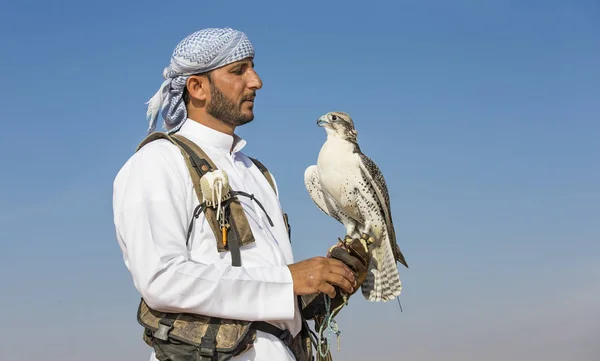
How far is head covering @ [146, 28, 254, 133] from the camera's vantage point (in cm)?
358

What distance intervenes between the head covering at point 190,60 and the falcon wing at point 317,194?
1.44 meters

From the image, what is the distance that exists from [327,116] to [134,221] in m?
2.12

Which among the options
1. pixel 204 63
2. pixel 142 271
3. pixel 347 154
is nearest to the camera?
pixel 142 271

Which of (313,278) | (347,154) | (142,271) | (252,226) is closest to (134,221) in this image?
(142,271)

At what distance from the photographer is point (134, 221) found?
3.05 m

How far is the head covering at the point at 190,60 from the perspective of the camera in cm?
358

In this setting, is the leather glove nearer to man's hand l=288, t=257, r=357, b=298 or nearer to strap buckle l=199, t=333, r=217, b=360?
man's hand l=288, t=257, r=357, b=298

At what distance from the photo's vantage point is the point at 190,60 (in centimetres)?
359

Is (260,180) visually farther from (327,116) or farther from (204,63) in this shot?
(327,116)

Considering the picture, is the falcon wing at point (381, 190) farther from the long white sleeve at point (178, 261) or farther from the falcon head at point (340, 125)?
the long white sleeve at point (178, 261)

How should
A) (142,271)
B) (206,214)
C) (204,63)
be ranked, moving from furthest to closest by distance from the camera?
(204,63) < (206,214) < (142,271)

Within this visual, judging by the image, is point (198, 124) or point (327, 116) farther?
point (327, 116)

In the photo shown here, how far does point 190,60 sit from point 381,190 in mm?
1896

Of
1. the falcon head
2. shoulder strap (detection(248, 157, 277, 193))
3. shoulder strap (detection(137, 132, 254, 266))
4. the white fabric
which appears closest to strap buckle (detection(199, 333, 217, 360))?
the white fabric
